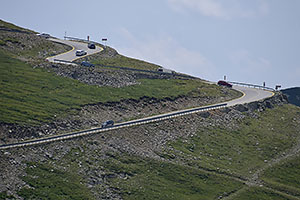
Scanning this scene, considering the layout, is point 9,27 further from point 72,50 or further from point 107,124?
point 107,124

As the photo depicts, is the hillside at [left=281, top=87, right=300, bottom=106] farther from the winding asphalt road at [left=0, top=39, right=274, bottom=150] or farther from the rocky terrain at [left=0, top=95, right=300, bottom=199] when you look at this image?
the rocky terrain at [left=0, top=95, right=300, bottom=199]

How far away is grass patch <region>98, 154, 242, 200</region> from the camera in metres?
86.6

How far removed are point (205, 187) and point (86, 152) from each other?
1832 cm

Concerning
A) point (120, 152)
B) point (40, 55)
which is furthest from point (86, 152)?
point (40, 55)

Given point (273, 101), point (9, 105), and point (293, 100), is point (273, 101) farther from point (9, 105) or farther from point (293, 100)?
point (9, 105)

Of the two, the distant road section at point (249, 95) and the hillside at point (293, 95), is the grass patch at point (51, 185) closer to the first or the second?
the distant road section at point (249, 95)

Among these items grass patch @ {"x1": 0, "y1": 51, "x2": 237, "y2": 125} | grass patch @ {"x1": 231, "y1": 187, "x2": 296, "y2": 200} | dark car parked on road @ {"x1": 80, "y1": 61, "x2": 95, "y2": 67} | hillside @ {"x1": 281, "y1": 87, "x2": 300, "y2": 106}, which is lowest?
grass patch @ {"x1": 231, "y1": 187, "x2": 296, "y2": 200}

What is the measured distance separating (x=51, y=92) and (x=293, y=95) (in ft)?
305

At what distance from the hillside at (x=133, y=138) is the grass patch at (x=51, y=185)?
0.45 feet

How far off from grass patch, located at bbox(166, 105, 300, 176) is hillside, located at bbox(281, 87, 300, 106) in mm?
55542

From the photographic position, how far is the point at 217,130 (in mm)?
114438

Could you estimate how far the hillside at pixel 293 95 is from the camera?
183675 mm

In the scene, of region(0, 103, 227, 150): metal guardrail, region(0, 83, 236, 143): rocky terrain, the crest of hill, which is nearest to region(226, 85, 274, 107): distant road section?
region(0, 83, 236, 143): rocky terrain

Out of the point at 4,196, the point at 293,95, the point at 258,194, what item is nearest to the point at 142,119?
the point at 258,194
